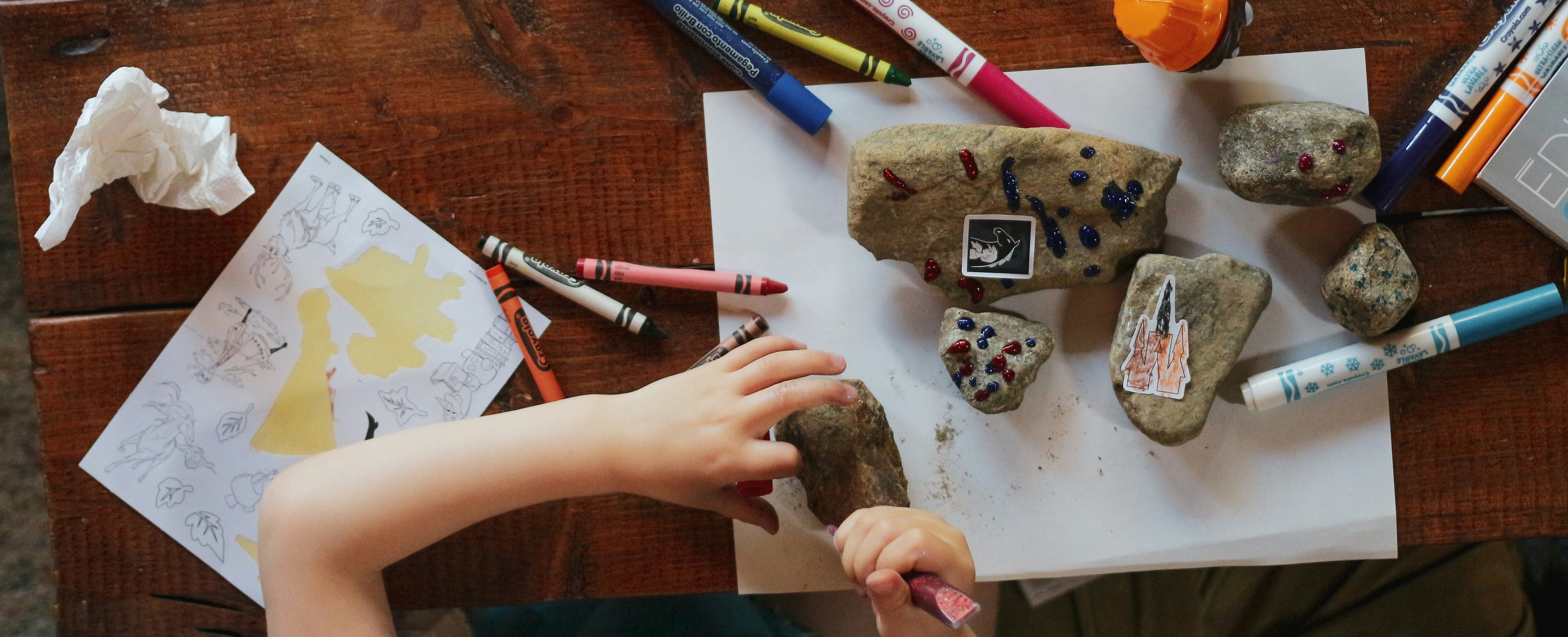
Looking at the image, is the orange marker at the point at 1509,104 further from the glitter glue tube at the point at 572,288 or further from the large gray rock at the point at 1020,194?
the glitter glue tube at the point at 572,288

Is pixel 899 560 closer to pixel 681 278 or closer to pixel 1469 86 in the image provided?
pixel 681 278

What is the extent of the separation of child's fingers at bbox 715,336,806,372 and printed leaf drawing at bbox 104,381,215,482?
0.53 metres

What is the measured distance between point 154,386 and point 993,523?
83 cm

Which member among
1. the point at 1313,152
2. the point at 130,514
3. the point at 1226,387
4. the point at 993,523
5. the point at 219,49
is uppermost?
the point at 1313,152

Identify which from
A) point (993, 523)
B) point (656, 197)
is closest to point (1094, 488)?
point (993, 523)

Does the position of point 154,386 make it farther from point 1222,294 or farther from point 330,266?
point 1222,294

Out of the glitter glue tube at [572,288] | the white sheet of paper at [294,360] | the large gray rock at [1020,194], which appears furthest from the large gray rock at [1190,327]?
the white sheet of paper at [294,360]

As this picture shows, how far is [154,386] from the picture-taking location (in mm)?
875

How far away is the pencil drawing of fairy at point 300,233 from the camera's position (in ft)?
2.84

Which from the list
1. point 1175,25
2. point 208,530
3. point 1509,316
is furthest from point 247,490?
point 1509,316

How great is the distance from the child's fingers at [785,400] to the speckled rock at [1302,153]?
0.41 metres

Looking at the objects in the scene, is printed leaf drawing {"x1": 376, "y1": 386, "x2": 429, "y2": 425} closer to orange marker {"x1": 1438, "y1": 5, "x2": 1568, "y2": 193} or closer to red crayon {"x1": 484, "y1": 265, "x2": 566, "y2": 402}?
red crayon {"x1": 484, "y1": 265, "x2": 566, "y2": 402}

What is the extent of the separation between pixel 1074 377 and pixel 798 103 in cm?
37

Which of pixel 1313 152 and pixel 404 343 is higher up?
pixel 1313 152
